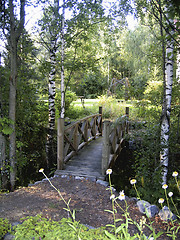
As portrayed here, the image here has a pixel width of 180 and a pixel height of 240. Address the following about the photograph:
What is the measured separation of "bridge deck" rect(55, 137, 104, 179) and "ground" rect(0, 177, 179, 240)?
233 mm

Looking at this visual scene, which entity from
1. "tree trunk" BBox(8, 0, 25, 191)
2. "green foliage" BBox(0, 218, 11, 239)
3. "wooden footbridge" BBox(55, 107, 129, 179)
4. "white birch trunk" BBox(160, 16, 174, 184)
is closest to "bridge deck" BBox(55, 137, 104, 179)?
"wooden footbridge" BBox(55, 107, 129, 179)

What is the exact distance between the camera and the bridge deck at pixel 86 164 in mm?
4613

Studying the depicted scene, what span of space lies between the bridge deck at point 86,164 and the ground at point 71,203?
23 centimetres

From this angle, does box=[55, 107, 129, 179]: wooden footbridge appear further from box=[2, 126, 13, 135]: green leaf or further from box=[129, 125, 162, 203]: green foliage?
box=[2, 126, 13, 135]: green leaf

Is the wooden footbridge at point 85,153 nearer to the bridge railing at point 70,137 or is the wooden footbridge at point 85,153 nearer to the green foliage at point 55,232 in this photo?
the bridge railing at point 70,137

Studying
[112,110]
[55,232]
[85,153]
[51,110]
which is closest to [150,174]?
[85,153]

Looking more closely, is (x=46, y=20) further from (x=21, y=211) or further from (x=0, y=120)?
(x=21, y=211)

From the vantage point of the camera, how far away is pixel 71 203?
3479 mm

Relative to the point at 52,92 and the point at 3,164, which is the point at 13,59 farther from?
the point at 3,164

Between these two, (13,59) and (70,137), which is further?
(70,137)

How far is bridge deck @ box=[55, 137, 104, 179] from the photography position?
4.61 meters

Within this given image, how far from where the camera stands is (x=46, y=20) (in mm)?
5426

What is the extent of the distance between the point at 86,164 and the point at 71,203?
177cm

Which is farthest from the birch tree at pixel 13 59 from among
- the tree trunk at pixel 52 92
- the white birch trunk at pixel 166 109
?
the white birch trunk at pixel 166 109
